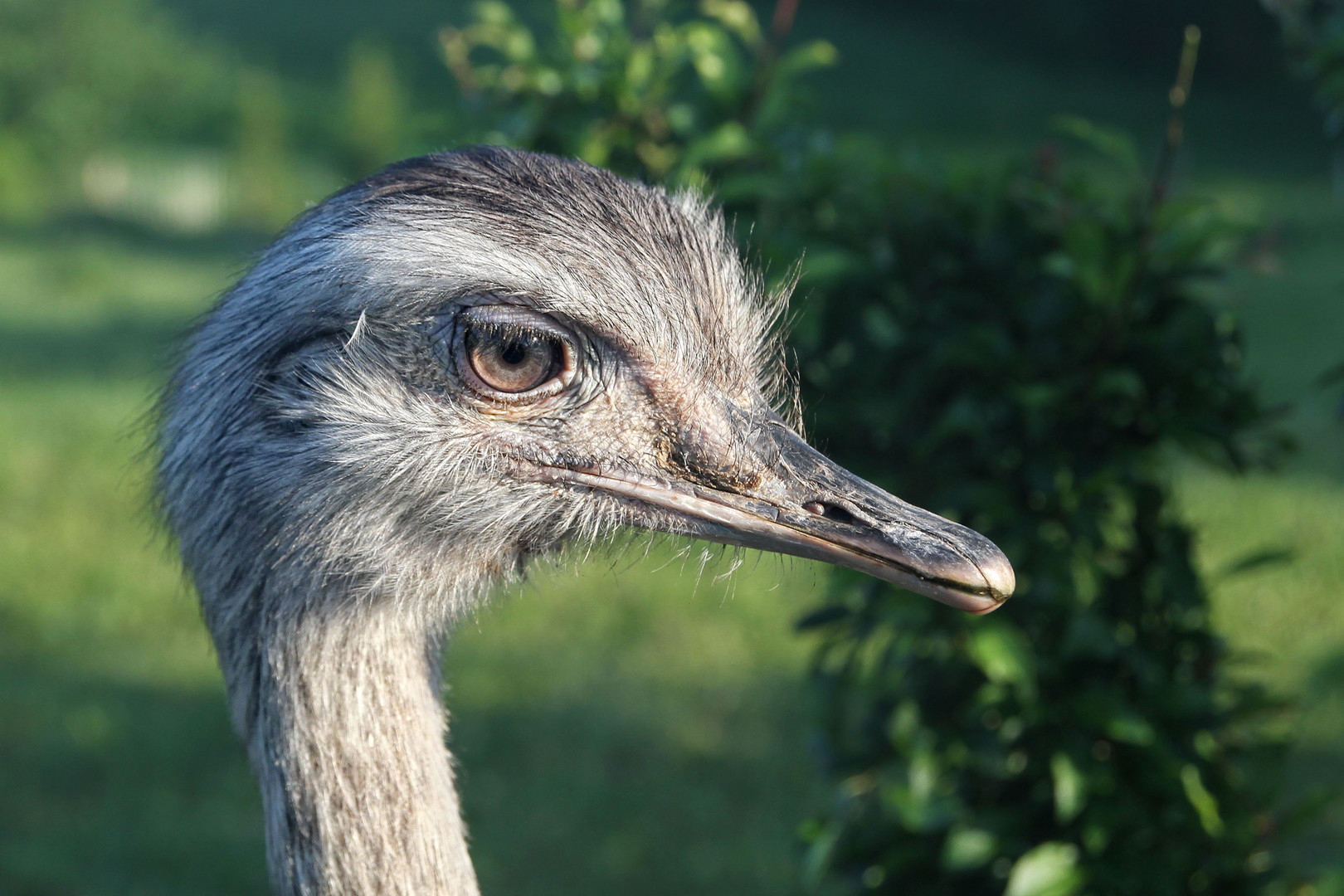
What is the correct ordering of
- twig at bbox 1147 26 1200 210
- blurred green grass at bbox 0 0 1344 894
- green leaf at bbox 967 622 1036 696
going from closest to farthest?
1. twig at bbox 1147 26 1200 210
2. green leaf at bbox 967 622 1036 696
3. blurred green grass at bbox 0 0 1344 894

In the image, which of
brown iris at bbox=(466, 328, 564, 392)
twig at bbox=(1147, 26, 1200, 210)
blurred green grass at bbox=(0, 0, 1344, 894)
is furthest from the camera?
blurred green grass at bbox=(0, 0, 1344, 894)

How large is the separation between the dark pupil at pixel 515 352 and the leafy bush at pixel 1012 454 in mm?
934

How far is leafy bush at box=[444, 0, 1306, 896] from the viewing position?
292cm

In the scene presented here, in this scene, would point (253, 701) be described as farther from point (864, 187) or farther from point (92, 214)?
point (92, 214)

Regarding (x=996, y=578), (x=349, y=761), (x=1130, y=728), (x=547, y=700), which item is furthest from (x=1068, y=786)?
(x=547, y=700)

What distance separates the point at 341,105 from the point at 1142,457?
52.0 feet

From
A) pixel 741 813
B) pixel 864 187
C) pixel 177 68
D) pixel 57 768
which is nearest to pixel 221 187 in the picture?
pixel 177 68

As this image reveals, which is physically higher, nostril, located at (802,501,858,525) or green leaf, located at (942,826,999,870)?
nostril, located at (802,501,858,525)

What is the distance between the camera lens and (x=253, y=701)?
2131mm

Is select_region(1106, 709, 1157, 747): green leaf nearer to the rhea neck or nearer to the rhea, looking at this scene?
the rhea

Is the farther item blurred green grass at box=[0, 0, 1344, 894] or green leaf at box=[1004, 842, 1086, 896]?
blurred green grass at box=[0, 0, 1344, 894]

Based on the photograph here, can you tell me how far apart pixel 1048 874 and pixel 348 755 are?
1626 millimetres

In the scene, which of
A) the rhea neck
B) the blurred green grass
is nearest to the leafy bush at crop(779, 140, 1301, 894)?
the blurred green grass

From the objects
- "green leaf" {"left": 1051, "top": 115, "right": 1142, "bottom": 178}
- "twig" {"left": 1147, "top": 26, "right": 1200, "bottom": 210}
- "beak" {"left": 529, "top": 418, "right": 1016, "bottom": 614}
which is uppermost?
"green leaf" {"left": 1051, "top": 115, "right": 1142, "bottom": 178}
